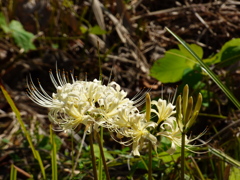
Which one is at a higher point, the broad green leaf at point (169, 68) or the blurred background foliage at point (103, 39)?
the blurred background foliage at point (103, 39)

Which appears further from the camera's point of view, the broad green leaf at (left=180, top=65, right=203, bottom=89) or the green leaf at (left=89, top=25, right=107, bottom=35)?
the green leaf at (left=89, top=25, right=107, bottom=35)

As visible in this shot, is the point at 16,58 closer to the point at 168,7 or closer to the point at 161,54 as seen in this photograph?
the point at 161,54

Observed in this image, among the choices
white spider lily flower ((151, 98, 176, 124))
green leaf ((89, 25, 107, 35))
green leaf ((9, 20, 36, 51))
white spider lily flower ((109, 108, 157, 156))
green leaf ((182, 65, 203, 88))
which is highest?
green leaf ((89, 25, 107, 35))

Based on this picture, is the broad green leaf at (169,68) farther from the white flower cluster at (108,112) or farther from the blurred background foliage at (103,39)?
the white flower cluster at (108,112)

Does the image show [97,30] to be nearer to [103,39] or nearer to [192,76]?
[103,39]

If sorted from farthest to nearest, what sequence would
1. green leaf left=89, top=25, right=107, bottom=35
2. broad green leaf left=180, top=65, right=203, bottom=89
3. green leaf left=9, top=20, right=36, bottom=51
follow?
green leaf left=89, top=25, right=107, bottom=35
green leaf left=9, top=20, right=36, bottom=51
broad green leaf left=180, top=65, right=203, bottom=89

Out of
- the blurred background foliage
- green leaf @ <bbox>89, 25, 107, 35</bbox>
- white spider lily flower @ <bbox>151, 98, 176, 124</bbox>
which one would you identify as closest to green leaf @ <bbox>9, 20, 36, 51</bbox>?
the blurred background foliage

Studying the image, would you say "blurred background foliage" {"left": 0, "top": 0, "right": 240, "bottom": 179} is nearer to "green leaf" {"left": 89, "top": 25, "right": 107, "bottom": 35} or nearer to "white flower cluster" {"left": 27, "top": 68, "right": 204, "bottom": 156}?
"green leaf" {"left": 89, "top": 25, "right": 107, "bottom": 35}

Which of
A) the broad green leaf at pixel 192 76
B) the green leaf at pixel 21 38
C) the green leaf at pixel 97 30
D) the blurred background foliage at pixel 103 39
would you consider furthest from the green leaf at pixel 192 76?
the green leaf at pixel 21 38

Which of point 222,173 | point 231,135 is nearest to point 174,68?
point 231,135

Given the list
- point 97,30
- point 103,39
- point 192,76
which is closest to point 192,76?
point 192,76
